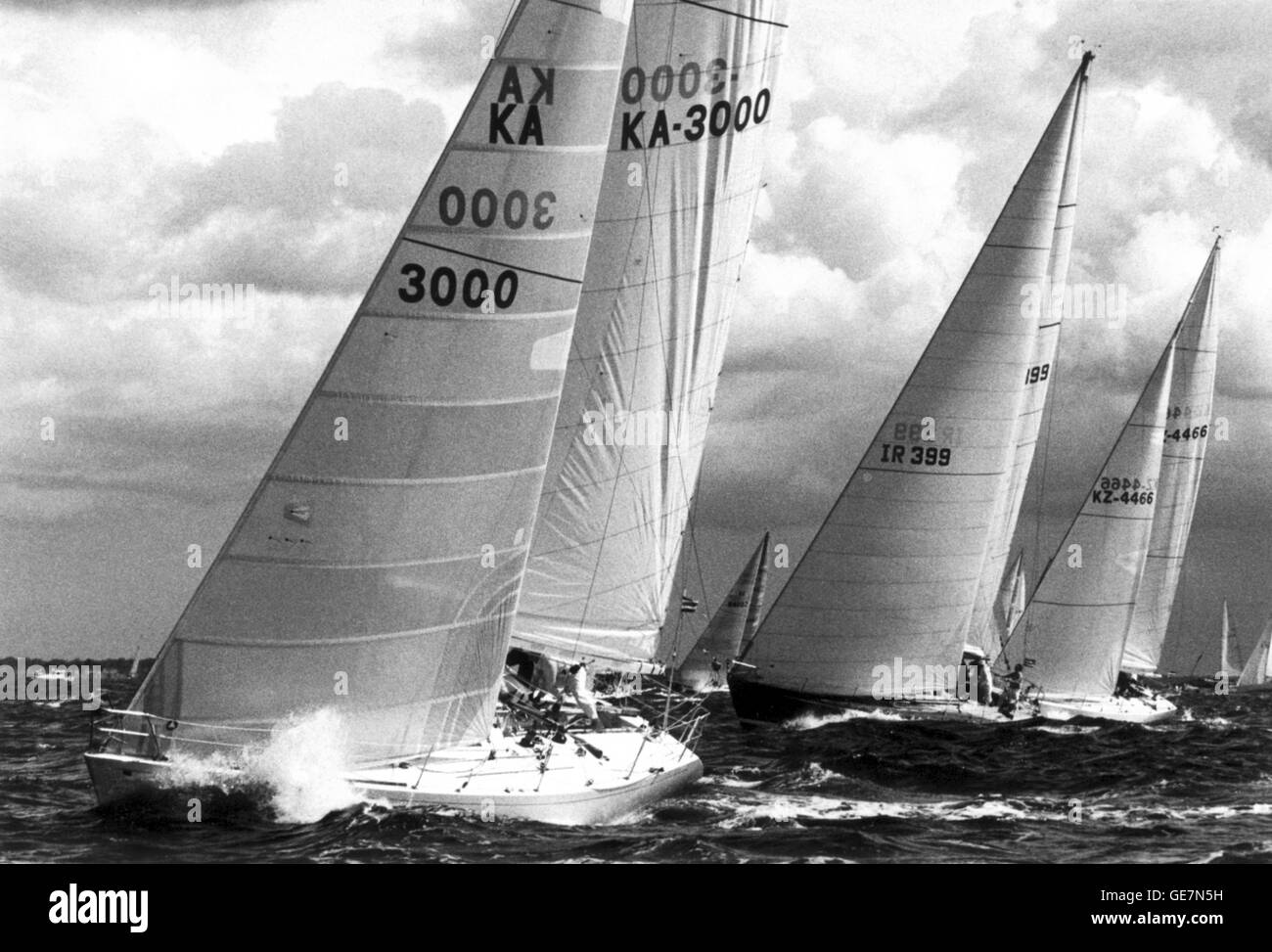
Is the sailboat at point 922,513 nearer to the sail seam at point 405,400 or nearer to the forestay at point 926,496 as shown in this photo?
the forestay at point 926,496

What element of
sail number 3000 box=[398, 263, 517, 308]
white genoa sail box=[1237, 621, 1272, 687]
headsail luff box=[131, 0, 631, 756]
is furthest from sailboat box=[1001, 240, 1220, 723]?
white genoa sail box=[1237, 621, 1272, 687]

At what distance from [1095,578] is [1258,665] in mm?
42143

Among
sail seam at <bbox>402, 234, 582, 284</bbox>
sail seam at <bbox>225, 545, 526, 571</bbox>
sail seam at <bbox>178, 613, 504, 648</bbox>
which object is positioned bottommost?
sail seam at <bbox>178, 613, 504, 648</bbox>

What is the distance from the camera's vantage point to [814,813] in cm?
2316

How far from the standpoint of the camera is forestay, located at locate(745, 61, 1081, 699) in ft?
116

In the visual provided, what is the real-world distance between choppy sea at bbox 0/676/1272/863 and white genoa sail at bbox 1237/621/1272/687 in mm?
46150

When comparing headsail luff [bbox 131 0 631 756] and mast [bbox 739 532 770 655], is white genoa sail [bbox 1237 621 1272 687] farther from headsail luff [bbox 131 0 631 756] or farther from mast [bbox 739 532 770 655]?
headsail luff [bbox 131 0 631 756]

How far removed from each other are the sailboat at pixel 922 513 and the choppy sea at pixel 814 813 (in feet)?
3.69

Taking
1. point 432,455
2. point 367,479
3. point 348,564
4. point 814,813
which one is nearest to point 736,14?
point 432,455

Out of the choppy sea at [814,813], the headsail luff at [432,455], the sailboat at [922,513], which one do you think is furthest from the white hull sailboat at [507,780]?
the sailboat at [922,513]

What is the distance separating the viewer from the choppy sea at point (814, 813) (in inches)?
711

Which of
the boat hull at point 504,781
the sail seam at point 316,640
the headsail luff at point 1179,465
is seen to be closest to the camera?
the boat hull at point 504,781

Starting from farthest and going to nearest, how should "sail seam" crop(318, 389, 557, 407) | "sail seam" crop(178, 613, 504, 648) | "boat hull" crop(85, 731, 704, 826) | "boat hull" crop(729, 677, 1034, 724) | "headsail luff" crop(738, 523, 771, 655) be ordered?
"headsail luff" crop(738, 523, 771, 655)
"boat hull" crop(729, 677, 1034, 724)
"sail seam" crop(318, 389, 557, 407)
"sail seam" crop(178, 613, 504, 648)
"boat hull" crop(85, 731, 704, 826)

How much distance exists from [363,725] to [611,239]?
922 centimetres
